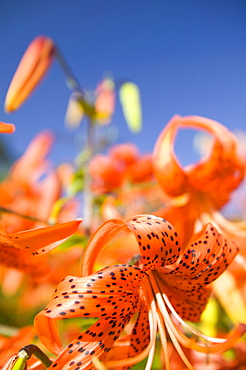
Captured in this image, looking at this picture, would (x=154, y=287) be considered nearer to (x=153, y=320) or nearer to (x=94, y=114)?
(x=153, y=320)

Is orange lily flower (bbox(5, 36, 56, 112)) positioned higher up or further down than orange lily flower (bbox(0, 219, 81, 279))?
higher up

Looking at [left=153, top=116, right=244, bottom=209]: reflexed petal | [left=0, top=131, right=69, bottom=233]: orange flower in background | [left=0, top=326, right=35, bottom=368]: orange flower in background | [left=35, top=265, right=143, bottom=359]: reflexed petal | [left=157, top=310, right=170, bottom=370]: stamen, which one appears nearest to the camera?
[left=35, top=265, right=143, bottom=359]: reflexed petal

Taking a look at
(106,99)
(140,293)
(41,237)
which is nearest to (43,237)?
(41,237)

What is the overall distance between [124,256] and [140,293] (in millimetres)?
365

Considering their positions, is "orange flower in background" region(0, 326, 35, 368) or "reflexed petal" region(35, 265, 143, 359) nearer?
"reflexed petal" region(35, 265, 143, 359)

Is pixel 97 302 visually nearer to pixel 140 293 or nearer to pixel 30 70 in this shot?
pixel 140 293

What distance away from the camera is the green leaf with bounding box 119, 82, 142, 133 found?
68.7 inches

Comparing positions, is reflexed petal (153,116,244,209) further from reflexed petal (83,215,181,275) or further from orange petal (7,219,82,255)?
orange petal (7,219,82,255)

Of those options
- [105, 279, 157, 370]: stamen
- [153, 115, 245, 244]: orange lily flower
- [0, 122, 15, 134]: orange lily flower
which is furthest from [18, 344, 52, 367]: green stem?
[153, 115, 245, 244]: orange lily flower

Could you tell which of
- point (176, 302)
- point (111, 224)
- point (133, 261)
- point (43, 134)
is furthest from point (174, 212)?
point (43, 134)

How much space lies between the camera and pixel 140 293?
2.70ft

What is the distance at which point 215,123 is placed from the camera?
114 cm

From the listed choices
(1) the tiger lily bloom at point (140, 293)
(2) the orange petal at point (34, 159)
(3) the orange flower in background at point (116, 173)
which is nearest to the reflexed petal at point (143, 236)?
(1) the tiger lily bloom at point (140, 293)

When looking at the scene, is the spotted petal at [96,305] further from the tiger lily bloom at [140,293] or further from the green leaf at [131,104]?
the green leaf at [131,104]
